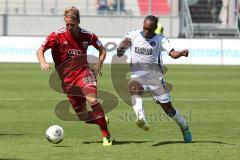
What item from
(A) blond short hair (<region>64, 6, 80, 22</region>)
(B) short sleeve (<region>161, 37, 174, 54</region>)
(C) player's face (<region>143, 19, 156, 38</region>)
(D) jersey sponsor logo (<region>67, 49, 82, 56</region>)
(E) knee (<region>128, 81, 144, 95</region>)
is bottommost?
(E) knee (<region>128, 81, 144, 95</region>)

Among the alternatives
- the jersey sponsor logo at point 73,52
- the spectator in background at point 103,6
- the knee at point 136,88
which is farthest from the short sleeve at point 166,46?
the spectator in background at point 103,6

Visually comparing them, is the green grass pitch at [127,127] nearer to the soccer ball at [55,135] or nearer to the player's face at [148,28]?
the soccer ball at [55,135]

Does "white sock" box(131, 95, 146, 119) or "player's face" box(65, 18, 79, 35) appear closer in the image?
"player's face" box(65, 18, 79, 35)

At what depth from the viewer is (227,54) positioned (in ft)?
108

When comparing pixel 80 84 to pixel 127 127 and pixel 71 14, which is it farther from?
pixel 127 127

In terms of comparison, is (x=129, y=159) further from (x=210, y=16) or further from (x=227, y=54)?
(x=210, y=16)

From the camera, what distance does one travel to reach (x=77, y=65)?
11.1 metres

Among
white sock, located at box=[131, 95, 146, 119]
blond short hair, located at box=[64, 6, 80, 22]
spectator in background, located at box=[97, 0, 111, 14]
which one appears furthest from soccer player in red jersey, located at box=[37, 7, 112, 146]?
spectator in background, located at box=[97, 0, 111, 14]

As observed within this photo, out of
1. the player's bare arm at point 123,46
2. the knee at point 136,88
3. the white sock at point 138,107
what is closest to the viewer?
the white sock at point 138,107

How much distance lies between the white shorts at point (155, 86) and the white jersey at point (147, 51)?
119 mm

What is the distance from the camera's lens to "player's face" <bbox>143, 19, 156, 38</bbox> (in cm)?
1089

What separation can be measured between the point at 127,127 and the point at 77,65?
2.92 metres

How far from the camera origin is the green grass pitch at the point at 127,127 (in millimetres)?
9848

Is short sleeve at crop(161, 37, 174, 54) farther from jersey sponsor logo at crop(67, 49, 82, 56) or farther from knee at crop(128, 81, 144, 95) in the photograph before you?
jersey sponsor logo at crop(67, 49, 82, 56)
